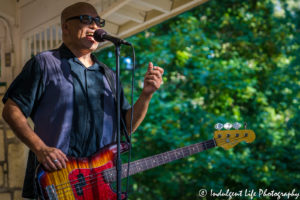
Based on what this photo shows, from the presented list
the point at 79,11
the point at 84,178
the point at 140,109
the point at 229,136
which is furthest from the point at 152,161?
the point at 79,11

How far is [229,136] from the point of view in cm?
242

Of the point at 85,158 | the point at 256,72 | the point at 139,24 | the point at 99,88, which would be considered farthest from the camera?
the point at 256,72

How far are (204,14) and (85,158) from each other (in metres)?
6.34

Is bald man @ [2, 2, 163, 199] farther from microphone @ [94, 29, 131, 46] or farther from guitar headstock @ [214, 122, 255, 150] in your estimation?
guitar headstock @ [214, 122, 255, 150]

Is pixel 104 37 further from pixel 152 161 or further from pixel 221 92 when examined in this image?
pixel 221 92

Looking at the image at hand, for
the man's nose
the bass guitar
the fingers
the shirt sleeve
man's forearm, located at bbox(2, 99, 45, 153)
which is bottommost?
the bass guitar

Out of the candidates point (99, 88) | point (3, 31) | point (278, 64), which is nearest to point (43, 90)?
point (99, 88)

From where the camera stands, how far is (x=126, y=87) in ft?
22.1

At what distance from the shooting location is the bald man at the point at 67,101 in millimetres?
1917

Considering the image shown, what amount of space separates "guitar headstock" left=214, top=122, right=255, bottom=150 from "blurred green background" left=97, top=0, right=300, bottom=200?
3579mm

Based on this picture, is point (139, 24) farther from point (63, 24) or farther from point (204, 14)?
point (204, 14)

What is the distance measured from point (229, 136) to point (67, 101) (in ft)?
3.28

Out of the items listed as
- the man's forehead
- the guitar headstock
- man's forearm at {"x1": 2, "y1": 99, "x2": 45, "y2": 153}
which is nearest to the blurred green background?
the guitar headstock

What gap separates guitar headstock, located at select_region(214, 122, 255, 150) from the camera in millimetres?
2383
